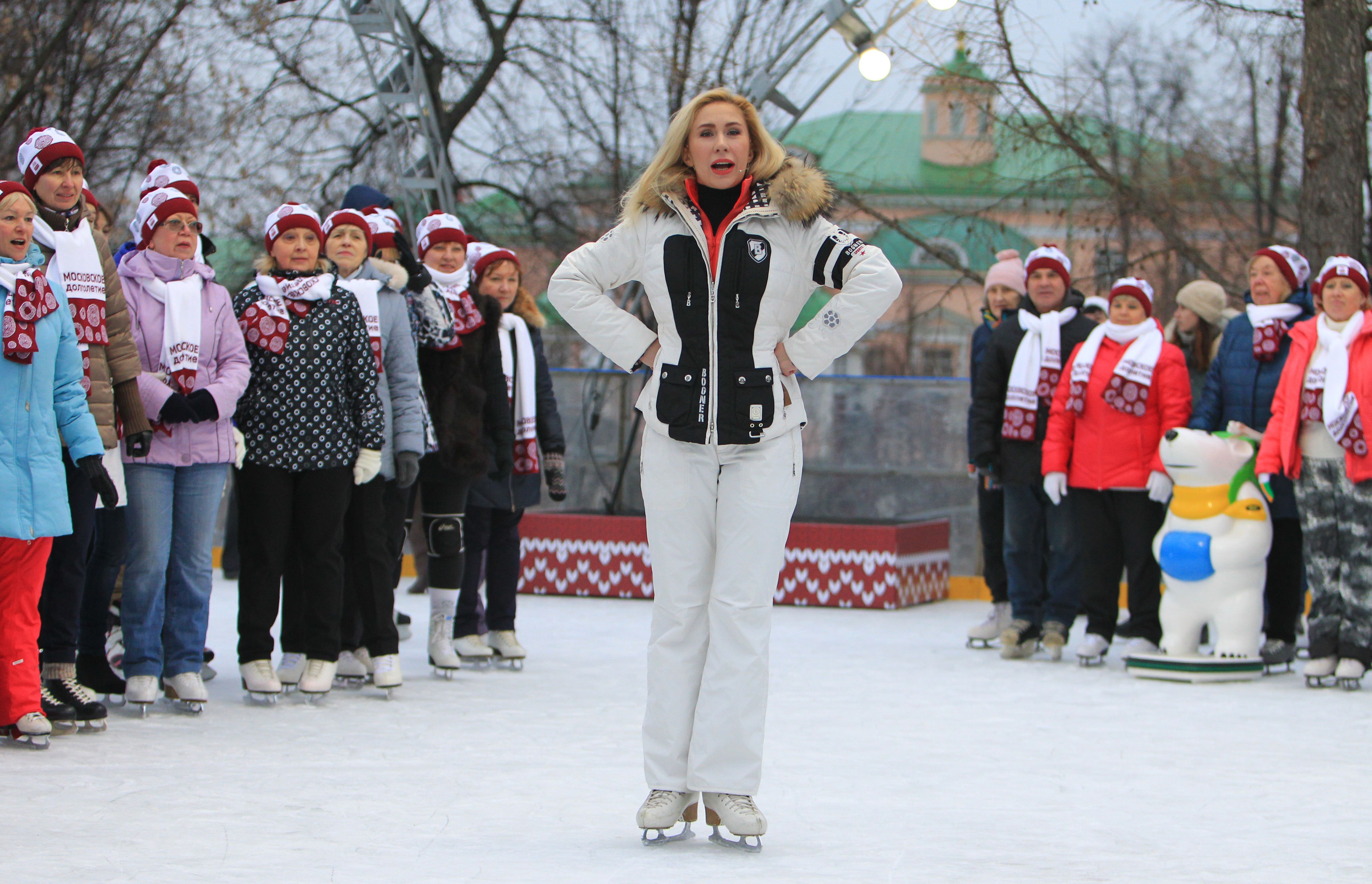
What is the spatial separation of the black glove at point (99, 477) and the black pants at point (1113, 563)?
166 inches

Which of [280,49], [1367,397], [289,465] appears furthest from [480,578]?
[280,49]

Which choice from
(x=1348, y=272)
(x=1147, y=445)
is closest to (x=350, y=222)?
(x=1147, y=445)

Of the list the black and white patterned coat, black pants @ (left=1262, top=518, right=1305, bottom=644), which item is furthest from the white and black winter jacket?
black pants @ (left=1262, top=518, right=1305, bottom=644)

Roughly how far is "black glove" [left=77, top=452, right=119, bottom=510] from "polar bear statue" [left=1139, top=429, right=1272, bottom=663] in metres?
4.22

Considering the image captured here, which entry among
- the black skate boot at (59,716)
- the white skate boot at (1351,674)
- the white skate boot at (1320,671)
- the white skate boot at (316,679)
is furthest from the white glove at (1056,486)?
the black skate boot at (59,716)

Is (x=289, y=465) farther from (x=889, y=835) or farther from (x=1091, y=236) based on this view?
(x=1091, y=236)

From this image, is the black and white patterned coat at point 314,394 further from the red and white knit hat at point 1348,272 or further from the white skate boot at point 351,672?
the red and white knit hat at point 1348,272

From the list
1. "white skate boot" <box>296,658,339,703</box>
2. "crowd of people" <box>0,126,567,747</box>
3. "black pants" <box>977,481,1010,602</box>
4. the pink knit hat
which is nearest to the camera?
"crowd of people" <box>0,126,567,747</box>

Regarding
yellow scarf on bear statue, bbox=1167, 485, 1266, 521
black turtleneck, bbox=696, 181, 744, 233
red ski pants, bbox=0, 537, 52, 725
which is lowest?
red ski pants, bbox=0, 537, 52, 725

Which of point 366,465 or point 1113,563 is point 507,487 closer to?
point 366,465

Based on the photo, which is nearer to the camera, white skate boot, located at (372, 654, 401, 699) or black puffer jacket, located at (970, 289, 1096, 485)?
white skate boot, located at (372, 654, 401, 699)

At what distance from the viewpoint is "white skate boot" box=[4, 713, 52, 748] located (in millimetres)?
4250

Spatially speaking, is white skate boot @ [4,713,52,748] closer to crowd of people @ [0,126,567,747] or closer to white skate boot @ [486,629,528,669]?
crowd of people @ [0,126,567,747]

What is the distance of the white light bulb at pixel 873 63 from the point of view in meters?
9.91
